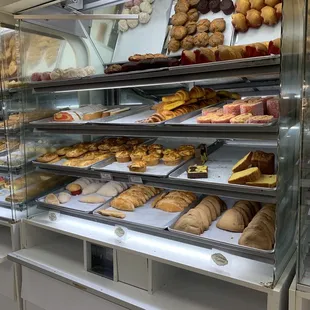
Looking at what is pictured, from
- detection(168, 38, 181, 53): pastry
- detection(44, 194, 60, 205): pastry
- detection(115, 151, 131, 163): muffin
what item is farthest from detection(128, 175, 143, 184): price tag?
detection(168, 38, 181, 53): pastry

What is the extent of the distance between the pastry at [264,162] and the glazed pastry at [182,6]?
112 centimetres

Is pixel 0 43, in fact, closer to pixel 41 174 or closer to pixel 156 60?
pixel 41 174

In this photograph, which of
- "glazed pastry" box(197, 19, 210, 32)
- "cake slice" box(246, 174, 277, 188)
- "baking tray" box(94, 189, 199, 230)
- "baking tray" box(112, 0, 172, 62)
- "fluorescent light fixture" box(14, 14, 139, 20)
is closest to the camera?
"cake slice" box(246, 174, 277, 188)

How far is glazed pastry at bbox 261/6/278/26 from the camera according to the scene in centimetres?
180

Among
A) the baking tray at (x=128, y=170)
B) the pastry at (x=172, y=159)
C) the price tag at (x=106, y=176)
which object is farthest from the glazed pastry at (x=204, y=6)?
the price tag at (x=106, y=176)

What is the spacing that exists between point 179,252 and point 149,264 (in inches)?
7.0

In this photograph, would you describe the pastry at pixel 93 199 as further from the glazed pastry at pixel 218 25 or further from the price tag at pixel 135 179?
the glazed pastry at pixel 218 25

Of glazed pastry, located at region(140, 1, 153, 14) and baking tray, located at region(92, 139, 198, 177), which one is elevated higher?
glazed pastry, located at region(140, 1, 153, 14)

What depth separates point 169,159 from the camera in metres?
1.82

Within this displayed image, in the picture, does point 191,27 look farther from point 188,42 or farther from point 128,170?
point 128,170

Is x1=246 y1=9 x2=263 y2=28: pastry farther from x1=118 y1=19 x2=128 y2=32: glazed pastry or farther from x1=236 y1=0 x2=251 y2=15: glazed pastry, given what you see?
x1=118 y1=19 x2=128 y2=32: glazed pastry

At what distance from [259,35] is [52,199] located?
1591 millimetres

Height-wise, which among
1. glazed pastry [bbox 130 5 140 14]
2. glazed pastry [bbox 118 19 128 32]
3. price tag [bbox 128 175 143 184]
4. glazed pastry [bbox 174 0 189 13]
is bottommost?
price tag [bbox 128 175 143 184]

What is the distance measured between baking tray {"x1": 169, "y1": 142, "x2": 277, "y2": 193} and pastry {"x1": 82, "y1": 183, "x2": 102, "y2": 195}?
714mm
